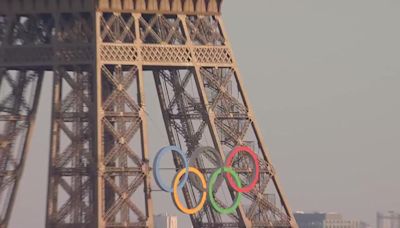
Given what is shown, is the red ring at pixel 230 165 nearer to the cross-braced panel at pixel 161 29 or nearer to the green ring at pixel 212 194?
the green ring at pixel 212 194

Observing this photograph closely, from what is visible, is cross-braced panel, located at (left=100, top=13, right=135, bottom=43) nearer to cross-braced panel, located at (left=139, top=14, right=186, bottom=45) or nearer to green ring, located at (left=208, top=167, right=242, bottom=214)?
cross-braced panel, located at (left=139, top=14, right=186, bottom=45)

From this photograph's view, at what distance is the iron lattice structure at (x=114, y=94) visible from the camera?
368ft

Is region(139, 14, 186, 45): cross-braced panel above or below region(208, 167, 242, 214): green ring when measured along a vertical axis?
above

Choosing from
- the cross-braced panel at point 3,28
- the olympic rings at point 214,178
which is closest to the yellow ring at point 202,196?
the olympic rings at point 214,178

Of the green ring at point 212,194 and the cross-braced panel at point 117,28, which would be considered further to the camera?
the cross-braced panel at point 117,28

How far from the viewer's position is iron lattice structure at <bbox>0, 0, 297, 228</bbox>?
11231 centimetres

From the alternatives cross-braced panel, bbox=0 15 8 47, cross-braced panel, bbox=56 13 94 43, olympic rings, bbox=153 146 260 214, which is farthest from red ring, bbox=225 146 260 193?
cross-braced panel, bbox=0 15 8 47

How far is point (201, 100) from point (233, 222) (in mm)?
7482

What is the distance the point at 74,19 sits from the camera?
115062 millimetres

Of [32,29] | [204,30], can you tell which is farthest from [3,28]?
[204,30]

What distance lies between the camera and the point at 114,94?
112438 millimetres

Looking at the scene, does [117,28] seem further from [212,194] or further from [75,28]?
[212,194]

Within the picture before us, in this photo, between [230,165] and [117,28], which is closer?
[230,165]

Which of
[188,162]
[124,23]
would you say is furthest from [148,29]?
[188,162]
